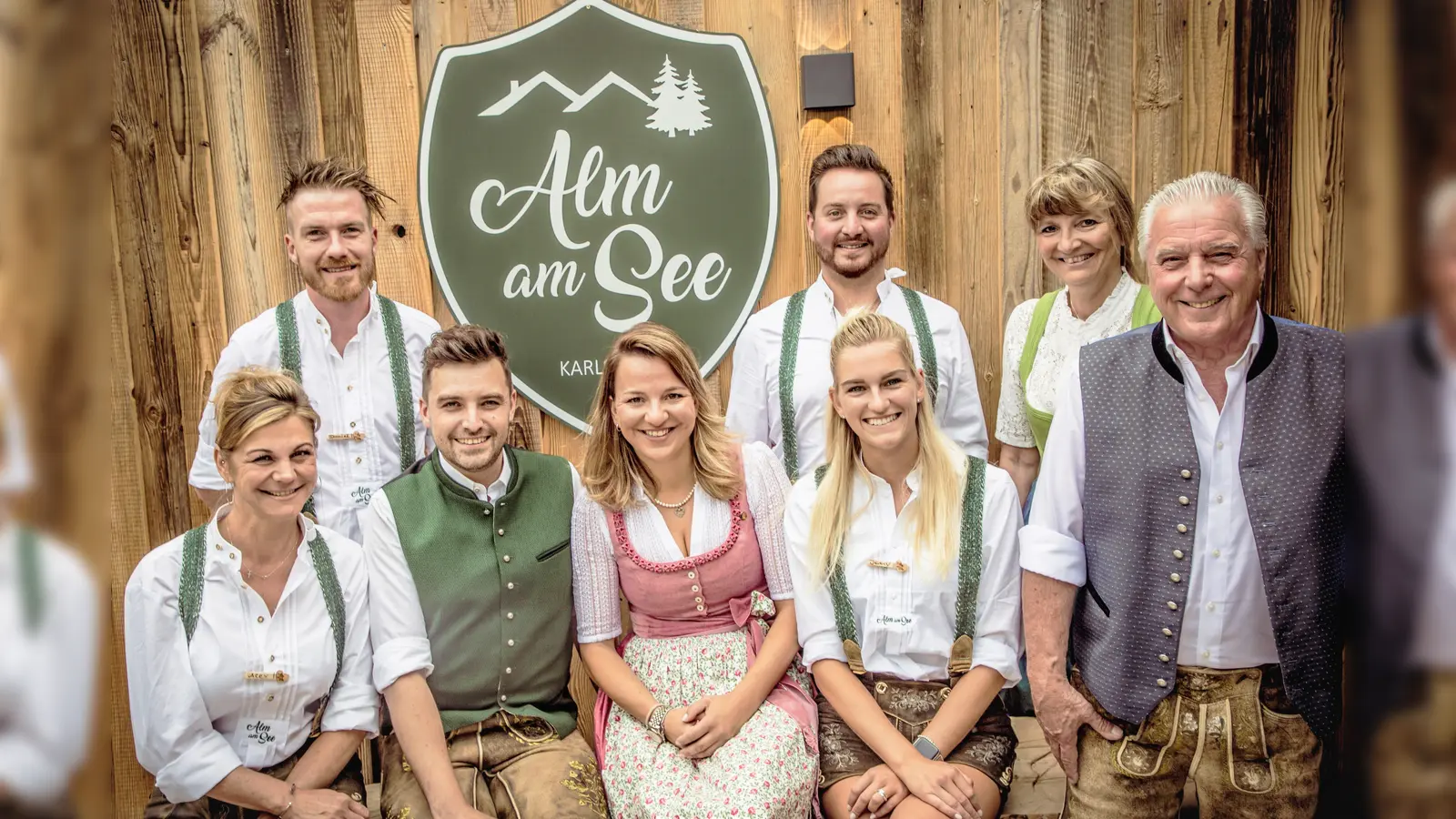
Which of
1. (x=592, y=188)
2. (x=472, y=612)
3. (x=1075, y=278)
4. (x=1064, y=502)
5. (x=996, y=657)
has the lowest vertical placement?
(x=996, y=657)

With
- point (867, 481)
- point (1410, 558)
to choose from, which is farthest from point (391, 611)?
point (1410, 558)

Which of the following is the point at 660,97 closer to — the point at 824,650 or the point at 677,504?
the point at 677,504

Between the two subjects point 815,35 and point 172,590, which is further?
point 815,35

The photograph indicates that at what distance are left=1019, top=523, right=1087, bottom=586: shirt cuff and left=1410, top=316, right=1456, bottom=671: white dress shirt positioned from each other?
1.63 metres

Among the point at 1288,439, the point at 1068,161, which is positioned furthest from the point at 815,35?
the point at 1288,439

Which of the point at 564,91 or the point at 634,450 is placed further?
the point at 564,91

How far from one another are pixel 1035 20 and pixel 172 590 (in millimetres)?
2576

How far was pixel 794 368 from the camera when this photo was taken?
2.77m

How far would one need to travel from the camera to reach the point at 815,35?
2893 millimetres

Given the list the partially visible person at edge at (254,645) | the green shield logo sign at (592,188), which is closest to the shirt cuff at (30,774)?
the partially visible person at edge at (254,645)

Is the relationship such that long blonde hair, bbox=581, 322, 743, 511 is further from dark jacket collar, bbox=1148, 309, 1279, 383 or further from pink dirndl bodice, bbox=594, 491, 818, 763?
dark jacket collar, bbox=1148, 309, 1279, 383

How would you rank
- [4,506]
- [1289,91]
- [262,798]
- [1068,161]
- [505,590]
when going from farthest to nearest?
1. [1289,91]
2. [1068,161]
3. [505,590]
4. [262,798]
5. [4,506]

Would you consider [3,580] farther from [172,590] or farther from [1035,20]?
[1035,20]

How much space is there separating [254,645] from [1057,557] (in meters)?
1.62
